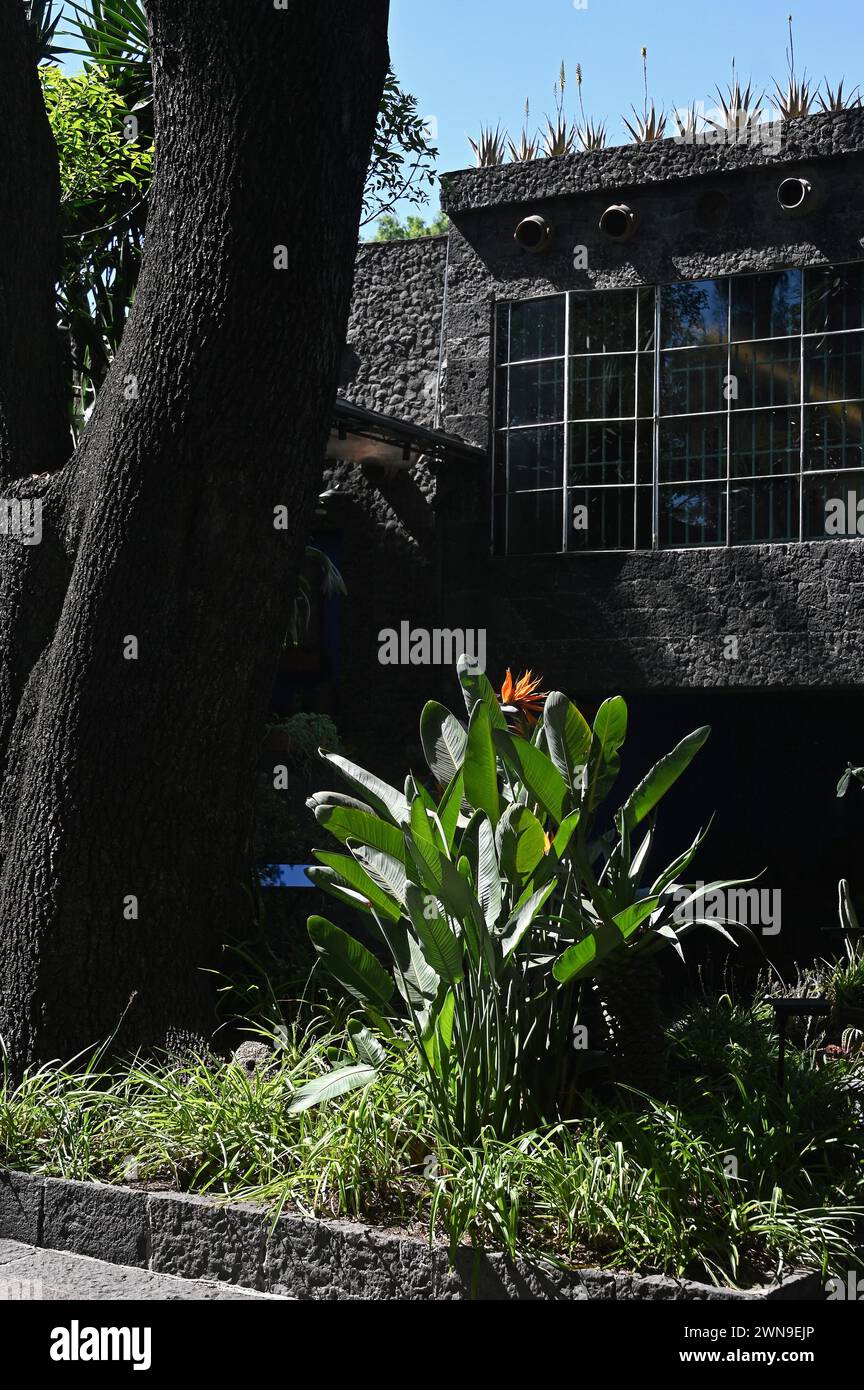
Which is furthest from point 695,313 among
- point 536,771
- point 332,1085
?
point 332,1085

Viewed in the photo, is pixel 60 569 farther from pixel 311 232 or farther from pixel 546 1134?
pixel 546 1134

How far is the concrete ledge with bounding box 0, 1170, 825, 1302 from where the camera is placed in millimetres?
3783

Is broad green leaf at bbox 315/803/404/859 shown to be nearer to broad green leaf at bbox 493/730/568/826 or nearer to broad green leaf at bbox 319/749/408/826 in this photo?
broad green leaf at bbox 319/749/408/826

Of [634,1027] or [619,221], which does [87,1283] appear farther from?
[619,221]

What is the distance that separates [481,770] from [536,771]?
0.17 m

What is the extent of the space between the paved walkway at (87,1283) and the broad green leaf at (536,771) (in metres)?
1.65

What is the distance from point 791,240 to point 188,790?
8016 millimetres

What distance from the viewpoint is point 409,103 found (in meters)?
13.4

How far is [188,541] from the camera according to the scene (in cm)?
556

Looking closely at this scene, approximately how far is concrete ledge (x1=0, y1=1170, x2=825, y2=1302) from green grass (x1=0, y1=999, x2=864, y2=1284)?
0.08 meters

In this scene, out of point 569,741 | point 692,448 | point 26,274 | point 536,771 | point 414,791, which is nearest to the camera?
point 536,771

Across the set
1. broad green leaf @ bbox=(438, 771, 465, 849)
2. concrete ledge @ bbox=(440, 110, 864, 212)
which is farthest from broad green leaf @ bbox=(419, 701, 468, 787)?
concrete ledge @ bbox=(440, 110, 864, 212)

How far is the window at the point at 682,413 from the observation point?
11.4 meters
